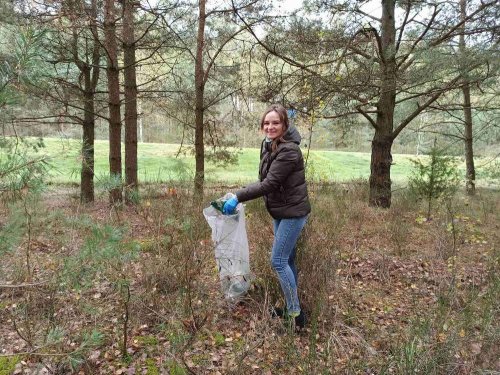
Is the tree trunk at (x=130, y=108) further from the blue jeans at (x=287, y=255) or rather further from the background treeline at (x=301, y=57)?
the blue jeans at (x=287, y=255)

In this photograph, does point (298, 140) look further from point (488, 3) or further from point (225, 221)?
point (488, 3)

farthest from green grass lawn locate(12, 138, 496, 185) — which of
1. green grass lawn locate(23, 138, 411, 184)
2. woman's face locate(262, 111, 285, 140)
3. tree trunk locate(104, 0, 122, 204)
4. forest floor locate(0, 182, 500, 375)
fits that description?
woman's face locate(262, 111, 285, 140)

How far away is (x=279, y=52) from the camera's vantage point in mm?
7020

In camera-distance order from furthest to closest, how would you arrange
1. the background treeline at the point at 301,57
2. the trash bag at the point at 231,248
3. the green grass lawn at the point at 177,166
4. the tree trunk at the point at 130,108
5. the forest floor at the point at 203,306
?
1. the tree trunk at the point at 130,108
2. the background treeline at the point at 301,57
3. the trash bag at the point at 231,248
4. the forest floor at the point at 203,306
5. the green grass lawn at the point at 177,166

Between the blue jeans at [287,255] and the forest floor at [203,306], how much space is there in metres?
0.20

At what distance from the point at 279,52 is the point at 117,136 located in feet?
12.2

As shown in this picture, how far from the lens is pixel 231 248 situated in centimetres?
323

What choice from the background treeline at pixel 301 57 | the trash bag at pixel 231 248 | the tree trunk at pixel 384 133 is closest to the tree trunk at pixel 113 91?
the background treeline at pixel 301 57

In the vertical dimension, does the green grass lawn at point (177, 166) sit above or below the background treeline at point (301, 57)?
below

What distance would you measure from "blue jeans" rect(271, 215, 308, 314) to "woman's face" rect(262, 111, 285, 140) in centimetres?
67

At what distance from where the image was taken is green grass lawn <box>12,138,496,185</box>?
1.97 m

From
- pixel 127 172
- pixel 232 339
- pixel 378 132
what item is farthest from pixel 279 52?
pixel 232 339

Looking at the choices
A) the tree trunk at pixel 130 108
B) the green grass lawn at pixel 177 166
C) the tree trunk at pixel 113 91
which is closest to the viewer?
the green grass lawn at pixel 177 166

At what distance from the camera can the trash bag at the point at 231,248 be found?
3.16 metres
